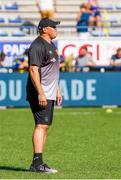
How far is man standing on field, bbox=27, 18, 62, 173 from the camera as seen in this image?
9.45 m

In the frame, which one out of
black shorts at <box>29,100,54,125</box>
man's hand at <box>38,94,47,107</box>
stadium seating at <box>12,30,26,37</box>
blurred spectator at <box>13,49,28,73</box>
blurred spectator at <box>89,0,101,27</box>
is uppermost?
man's hand at <box>38,94,47,107</box>

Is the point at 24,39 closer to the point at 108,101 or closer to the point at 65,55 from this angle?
the point at 65,55

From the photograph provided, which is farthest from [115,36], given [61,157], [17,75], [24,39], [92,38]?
[61,157]

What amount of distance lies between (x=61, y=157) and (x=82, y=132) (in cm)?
382

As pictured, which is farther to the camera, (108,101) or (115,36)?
(115,36)

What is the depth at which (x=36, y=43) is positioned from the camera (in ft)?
31.1

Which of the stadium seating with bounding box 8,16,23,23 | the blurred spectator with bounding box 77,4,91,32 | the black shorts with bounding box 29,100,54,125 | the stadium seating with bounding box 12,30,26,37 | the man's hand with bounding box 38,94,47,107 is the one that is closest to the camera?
the man's hand with bounding box 38,94,47,107

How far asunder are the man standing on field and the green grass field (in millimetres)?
379

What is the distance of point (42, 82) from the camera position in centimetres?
958

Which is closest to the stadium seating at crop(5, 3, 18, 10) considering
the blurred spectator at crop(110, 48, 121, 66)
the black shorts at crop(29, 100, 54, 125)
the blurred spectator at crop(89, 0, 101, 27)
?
the blurred spectator at crop(89, 0, 101, 27)

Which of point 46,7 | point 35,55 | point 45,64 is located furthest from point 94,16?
point 35,55

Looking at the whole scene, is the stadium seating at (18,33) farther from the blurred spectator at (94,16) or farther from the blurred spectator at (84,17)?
the blurred spectator at (94,16)

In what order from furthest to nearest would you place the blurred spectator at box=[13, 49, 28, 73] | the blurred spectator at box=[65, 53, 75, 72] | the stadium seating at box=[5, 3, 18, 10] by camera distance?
1. the stadium seating at box=[5, 3, 18, 10]
2. the blurred spectator at box=[65, 53, 75, 72]
3. the blurred spectator at box=[13, 49, 28, 73]

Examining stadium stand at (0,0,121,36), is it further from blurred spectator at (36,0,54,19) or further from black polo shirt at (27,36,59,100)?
black polo shirt at (27,36,59,100)
